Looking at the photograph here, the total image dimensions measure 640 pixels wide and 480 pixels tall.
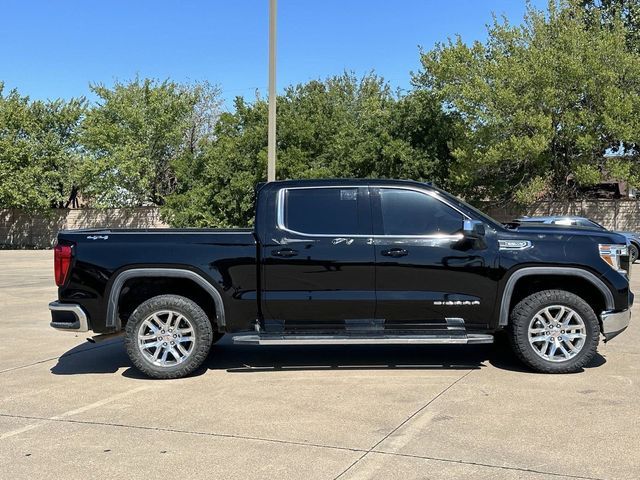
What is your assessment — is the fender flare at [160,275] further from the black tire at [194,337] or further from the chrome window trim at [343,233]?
the chrome window trim at [343,233]

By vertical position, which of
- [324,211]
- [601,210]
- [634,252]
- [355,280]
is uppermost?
[601,210]

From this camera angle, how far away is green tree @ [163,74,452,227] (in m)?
26.8

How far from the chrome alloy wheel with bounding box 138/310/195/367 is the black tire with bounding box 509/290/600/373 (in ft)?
11.1

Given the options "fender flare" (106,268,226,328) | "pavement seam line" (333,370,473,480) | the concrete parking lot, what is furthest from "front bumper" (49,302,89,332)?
"pavement seam line" (333,370,473,480)

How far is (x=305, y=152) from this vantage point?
91.0ft

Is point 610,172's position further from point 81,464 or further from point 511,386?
point 81,464

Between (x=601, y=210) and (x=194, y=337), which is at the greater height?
(x=601, y=210)

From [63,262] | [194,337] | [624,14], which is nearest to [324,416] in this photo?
[194,337]

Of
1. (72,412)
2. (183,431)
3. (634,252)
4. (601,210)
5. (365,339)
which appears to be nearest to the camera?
(183,431)

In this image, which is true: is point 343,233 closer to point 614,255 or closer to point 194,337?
point 194,337

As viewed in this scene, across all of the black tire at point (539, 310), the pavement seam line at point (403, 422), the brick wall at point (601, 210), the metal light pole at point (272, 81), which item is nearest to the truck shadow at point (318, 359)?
the black tire at point (539, 310)

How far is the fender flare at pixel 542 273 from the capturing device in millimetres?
6535

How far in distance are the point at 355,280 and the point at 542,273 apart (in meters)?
1.89

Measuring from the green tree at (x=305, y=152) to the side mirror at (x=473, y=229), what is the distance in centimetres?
1980
